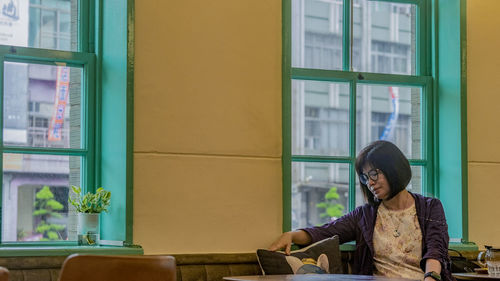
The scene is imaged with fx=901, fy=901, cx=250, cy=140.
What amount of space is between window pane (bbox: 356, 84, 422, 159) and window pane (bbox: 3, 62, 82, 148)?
1.82m

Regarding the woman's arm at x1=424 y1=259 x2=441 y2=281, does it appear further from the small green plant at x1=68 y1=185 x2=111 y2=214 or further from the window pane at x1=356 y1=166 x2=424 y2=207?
the small green plant at x1=68 y1=185 x2=111 y2=214

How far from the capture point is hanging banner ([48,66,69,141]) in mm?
4641

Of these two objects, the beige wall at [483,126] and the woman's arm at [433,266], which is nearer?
the woman's arm at [433,266]

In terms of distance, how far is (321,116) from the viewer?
18.7ft

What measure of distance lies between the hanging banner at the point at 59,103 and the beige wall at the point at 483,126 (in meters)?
2.44

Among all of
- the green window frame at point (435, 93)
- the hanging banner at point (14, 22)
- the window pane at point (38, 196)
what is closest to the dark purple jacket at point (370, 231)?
the green window frame at point (435, 93)

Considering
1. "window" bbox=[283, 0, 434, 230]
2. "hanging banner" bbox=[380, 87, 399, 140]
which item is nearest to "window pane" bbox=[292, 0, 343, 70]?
"window" bbox=[283, 0, 434, 230]

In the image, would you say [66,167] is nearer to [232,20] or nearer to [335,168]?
[232,20]

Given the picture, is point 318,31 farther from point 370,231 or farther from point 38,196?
point 38,196

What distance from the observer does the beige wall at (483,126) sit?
550 cm

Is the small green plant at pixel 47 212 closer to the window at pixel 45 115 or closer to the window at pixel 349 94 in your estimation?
the window at pixel 45 115

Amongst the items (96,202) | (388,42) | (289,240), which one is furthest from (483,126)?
(96,202)

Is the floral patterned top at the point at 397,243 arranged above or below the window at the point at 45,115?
below

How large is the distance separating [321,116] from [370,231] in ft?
3.51
